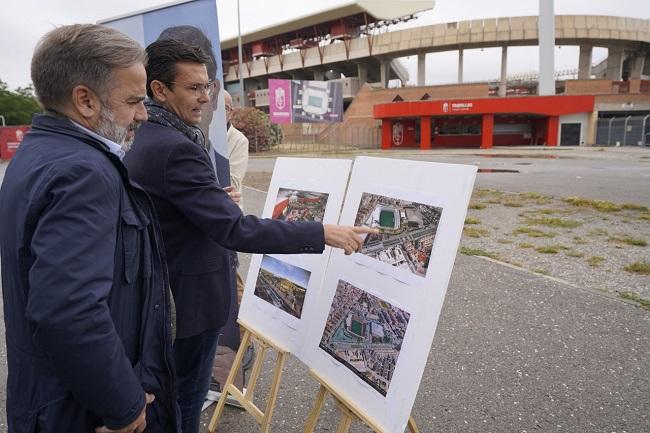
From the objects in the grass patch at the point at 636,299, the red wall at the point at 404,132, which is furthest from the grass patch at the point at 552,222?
the red wall at the point at 404,132

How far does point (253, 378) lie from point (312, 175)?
3.97 feet

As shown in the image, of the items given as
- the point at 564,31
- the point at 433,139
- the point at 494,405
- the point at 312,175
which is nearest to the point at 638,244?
the point at 494,405

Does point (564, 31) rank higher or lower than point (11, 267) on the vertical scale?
higher

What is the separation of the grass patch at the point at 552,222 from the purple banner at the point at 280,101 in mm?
18243

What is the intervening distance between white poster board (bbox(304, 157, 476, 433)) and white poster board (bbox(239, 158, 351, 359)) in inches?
4.7

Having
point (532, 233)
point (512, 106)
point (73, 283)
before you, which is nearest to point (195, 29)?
point (73, 283)

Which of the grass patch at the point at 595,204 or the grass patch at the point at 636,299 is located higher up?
the grass patch at the point at 595,204

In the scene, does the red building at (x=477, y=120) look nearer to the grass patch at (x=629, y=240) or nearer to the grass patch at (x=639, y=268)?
the grass patch at (x=629, y=240)

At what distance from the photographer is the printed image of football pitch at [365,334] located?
169 cm

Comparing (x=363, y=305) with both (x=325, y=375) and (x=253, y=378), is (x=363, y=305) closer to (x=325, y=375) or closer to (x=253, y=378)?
(x=325, y=375)

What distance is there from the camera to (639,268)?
4.79m

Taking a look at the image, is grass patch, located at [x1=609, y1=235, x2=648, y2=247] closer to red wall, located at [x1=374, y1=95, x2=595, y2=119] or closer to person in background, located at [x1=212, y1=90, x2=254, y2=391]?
person in background, located at [x1=212, y1=90, x2=254, y2=391]

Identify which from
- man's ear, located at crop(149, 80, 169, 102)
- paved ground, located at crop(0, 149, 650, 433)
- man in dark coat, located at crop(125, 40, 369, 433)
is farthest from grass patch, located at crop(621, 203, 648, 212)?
man's ear, located at crop(149, 80, 169, 102)

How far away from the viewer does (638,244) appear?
5758 mm
